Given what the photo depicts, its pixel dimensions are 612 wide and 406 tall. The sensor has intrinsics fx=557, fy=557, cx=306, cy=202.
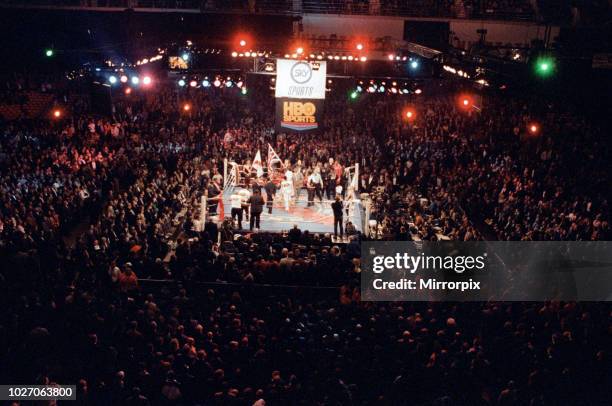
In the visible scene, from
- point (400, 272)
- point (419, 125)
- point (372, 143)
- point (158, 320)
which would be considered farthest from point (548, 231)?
point (419, 125)

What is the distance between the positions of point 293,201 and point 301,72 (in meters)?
4.15

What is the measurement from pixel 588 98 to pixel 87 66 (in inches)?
641

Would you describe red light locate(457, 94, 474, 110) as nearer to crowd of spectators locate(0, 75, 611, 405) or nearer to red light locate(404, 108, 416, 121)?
red light locate(404, 108, 416, 121)

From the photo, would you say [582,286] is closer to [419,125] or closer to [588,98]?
[588,98]

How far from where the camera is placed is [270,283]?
11047 mm

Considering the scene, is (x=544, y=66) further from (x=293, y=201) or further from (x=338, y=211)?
(x=293, y=201)

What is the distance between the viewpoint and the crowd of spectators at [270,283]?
7.38 m

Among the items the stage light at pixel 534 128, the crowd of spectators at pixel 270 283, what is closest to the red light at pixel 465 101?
the crowd of spectators at pixel 270 283

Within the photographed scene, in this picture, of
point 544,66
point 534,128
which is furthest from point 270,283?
point 534,128

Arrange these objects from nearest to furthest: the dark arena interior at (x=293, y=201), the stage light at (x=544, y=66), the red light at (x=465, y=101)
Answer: the dark arena interior at (x=293, y=201)
the stage light at (x=544, y=66)
the red light at (x=465, y=101)

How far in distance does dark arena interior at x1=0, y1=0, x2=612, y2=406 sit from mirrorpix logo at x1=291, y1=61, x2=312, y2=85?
0.09 metres

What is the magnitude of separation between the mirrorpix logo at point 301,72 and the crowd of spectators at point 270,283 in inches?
171

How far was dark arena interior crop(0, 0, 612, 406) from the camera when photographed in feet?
24.9

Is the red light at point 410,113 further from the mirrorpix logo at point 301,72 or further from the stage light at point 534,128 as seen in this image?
the mirrorpix logo at point 301,72
